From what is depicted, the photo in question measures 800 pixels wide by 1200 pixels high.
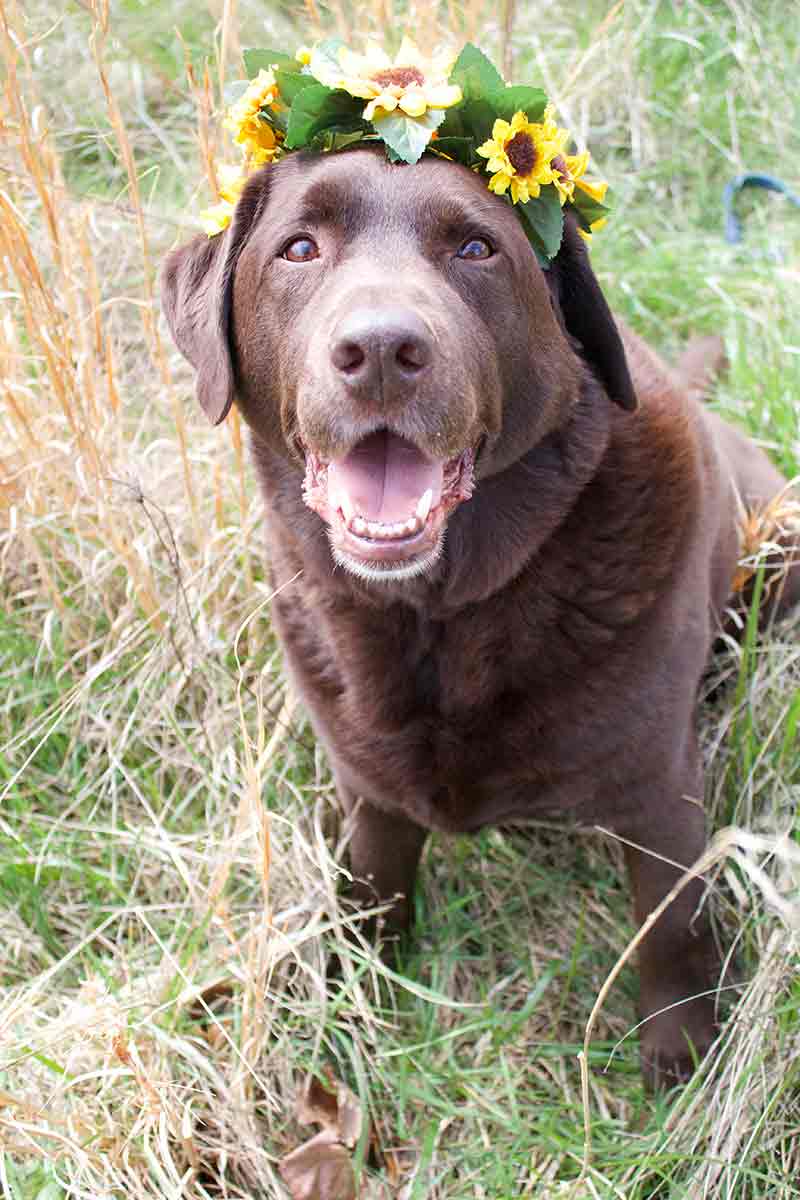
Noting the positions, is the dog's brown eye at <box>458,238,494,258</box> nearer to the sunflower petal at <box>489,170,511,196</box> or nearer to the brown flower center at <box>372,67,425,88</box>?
the sunflower petal at <box>489,170,511,196</box>

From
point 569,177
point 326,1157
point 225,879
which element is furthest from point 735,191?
point 326,1157

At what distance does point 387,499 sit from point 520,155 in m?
0.54

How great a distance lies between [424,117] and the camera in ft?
5.97

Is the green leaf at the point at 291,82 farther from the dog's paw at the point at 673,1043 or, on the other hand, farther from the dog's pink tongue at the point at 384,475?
the dog's paw at the point at 673,1043

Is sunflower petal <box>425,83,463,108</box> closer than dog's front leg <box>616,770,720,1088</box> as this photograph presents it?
Yes

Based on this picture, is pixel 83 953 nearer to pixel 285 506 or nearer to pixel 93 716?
pixel 93 716

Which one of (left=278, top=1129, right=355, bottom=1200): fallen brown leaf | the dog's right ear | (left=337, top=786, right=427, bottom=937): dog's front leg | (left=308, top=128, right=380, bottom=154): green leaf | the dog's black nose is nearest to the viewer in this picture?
the dog's black nose

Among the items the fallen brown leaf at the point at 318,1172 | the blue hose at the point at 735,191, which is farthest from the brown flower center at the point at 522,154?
the blue hose at the point at 735,191

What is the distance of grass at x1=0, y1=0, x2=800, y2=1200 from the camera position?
2080mm

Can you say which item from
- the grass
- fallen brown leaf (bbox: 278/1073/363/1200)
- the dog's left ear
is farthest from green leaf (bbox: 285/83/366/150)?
fallen brown leaf (bbox: 278/1073/363/1200)

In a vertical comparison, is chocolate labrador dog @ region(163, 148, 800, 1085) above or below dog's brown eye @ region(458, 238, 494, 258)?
below

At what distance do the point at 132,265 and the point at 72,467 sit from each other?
3.87 feet

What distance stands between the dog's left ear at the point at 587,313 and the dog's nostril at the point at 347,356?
504 mm

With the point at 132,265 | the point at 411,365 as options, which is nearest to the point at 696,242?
the point at 132,265
